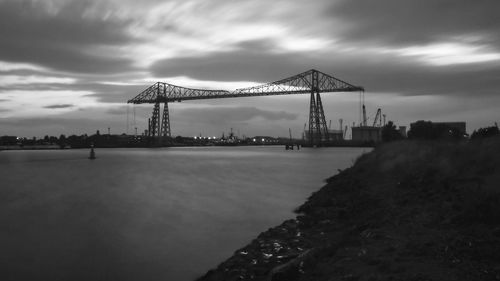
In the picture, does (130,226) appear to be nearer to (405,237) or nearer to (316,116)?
(405,237)

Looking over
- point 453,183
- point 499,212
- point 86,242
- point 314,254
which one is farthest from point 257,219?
point 499,212

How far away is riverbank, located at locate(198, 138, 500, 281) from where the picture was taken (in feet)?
18.0

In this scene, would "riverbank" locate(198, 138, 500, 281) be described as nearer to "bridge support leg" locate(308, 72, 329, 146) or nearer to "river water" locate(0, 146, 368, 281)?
"river water" locate(0, 146, 368, 281)

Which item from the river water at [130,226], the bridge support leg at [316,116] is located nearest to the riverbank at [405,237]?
the river water at [130,226]

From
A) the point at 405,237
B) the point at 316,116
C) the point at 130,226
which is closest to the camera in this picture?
the point at 405,237

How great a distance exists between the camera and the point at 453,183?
10.5 meters

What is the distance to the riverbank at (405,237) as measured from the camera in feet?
18.0

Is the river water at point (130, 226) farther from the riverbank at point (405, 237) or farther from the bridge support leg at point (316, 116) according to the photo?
the bridge support leg at point (316, 116)

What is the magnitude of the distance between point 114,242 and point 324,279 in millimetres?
7890

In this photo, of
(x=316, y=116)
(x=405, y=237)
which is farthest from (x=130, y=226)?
(x=316, y=116)

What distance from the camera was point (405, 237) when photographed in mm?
6980

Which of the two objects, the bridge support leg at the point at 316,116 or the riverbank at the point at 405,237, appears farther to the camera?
the bridge support leg at the point at 316,116

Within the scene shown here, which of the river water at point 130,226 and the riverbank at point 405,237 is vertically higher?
the riverbank at point 405,237

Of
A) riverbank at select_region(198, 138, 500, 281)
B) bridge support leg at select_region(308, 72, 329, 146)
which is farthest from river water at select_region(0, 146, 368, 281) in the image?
bridge support leg at select_region(308, 72, 329, 146)
